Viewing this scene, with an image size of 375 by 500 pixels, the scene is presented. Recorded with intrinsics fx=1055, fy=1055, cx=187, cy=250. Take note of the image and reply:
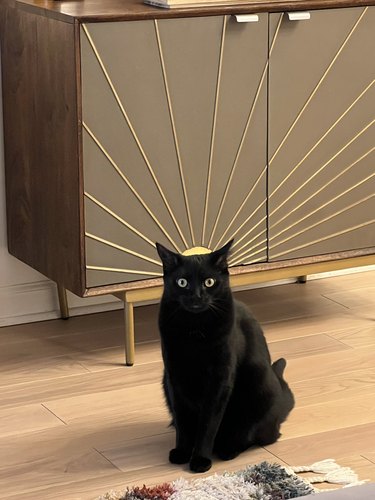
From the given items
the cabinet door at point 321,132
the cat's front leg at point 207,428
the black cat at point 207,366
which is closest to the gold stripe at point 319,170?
the cabinet door at point 321,132

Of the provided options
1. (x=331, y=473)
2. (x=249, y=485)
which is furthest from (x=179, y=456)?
(x=331, y=473)

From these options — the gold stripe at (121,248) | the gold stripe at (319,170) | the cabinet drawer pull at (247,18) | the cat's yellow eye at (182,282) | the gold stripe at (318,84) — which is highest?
the cabinet drawer pull at (247,18)

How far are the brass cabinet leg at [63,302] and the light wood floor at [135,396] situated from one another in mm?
33

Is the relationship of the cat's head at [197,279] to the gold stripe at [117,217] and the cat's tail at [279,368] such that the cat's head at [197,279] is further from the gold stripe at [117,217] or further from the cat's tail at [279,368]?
the gold stripe at [117,217]

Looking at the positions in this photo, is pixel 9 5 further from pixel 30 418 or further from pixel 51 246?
pixel 30 418

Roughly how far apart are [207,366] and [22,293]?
965mm

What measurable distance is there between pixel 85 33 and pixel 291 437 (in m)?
0.96

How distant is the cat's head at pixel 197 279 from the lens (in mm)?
1991

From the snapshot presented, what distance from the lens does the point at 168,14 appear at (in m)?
2.33

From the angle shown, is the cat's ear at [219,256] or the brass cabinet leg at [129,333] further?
the brass cabinet leg at [129,333]

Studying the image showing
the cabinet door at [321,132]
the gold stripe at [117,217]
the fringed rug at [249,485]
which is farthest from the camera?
the cabinet door at [321,132]

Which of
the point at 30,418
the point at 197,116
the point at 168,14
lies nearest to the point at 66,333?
the point at 30,418

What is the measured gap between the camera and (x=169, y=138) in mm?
2439

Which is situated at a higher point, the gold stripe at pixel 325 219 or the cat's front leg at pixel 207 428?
the gold stripe at pixel 325 219
